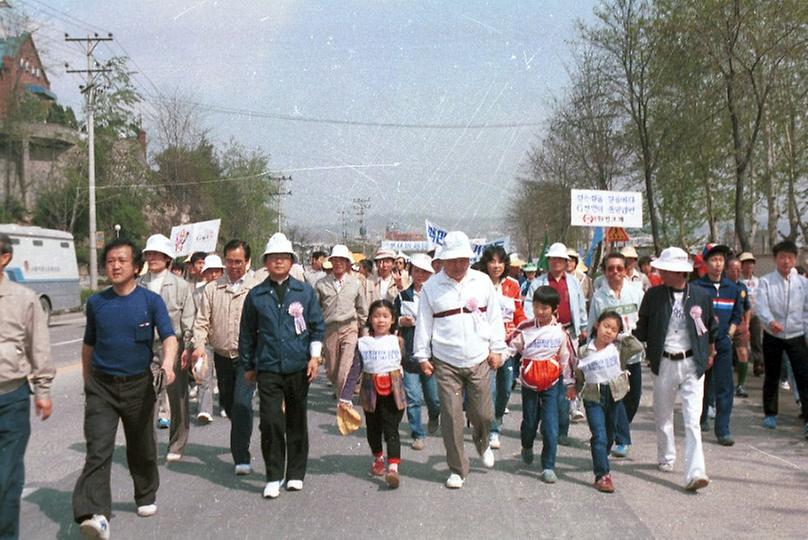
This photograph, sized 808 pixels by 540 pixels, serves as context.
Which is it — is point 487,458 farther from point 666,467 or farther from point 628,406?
point 628,406

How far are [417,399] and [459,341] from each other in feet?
5.89

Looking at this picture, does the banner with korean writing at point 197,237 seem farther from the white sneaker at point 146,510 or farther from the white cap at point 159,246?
the white sneaker at point 146,510

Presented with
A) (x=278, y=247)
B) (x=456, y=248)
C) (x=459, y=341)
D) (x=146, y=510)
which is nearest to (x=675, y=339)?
(x=459, y=341)

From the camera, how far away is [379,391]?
249 inches

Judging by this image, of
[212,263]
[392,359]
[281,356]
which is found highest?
[212,263]

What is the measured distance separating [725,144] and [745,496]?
21713 millimetres

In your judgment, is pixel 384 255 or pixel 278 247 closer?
pixel 278 247

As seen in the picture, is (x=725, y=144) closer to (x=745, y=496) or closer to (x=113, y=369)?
(x=745, y=496)

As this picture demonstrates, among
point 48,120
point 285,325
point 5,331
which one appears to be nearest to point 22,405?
point 5,331

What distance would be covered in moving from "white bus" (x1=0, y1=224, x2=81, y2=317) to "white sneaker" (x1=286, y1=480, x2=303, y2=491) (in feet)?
61.9

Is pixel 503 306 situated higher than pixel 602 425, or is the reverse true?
pixel 503 306

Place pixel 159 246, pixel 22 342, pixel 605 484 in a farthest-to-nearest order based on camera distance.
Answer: pixel 159 246, pixel 605 484, pixel 22 342

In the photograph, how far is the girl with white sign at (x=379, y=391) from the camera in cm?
Answer: 631

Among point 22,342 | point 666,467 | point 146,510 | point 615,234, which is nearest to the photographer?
point 22,342
